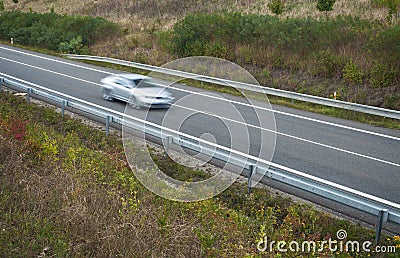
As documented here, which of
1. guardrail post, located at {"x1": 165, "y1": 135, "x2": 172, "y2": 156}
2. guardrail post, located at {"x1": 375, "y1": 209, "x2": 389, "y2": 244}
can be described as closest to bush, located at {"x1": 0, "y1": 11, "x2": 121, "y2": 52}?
guardrail post, located at {"x1": 165, "y1": 135, "x2": 172, "y2": 156}

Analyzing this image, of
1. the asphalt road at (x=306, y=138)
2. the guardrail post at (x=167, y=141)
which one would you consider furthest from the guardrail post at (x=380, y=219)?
the guardrail post at (x=167, y=141)

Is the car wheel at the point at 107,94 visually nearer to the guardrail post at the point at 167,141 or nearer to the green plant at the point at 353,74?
the guardrail post at the point at 167,141

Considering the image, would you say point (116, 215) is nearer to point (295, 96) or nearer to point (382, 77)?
point (295, 96)

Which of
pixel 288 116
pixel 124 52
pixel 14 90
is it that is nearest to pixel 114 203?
pixel 288 116

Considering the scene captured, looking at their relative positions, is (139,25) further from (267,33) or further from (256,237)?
(256,237)

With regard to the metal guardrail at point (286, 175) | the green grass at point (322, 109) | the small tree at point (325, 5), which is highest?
the small tree at point (325, 5)
